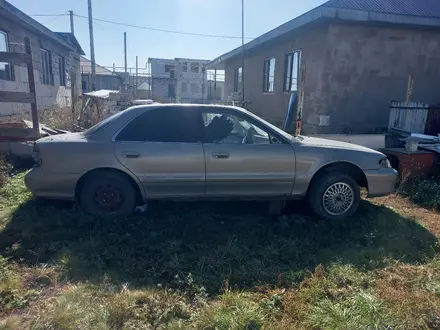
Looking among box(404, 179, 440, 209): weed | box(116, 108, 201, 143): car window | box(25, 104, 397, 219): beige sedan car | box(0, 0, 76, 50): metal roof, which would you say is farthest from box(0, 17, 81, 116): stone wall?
box(404, 179, 440, 209): weed

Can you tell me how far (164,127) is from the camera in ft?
13.5

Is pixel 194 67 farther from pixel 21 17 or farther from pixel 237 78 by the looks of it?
pixel 21 17

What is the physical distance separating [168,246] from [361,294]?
6.16 feet

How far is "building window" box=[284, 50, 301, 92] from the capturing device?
413 inches

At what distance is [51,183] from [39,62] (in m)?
11.5

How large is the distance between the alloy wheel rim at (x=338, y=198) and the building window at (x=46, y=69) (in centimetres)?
1317

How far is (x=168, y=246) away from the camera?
3441 mm

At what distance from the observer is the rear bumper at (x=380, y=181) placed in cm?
434

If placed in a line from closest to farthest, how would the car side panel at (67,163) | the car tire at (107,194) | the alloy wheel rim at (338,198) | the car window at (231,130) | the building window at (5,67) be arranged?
1. the car side panel at (67,163)
2. the car tire at (107,194)
3. the car window at (231,130)
4. the alloy wheel rim at (338,198)
5. the building window at (5,67)

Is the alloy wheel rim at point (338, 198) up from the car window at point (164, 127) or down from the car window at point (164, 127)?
down

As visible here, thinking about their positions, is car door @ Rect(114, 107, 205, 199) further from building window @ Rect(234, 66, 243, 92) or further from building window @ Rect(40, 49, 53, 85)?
building window @ Rect(234, 66, 243, 92)

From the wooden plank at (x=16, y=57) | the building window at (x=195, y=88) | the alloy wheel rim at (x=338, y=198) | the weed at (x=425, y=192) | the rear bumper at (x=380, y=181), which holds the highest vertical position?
the building window at (x=195, y=88)

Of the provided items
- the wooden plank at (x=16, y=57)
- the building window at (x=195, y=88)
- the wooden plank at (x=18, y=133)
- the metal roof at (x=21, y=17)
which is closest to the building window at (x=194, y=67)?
the building window at (x=195, y=88)

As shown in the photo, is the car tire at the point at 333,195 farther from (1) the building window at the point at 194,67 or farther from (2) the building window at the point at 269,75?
(1) the building window at the point at 194,67
